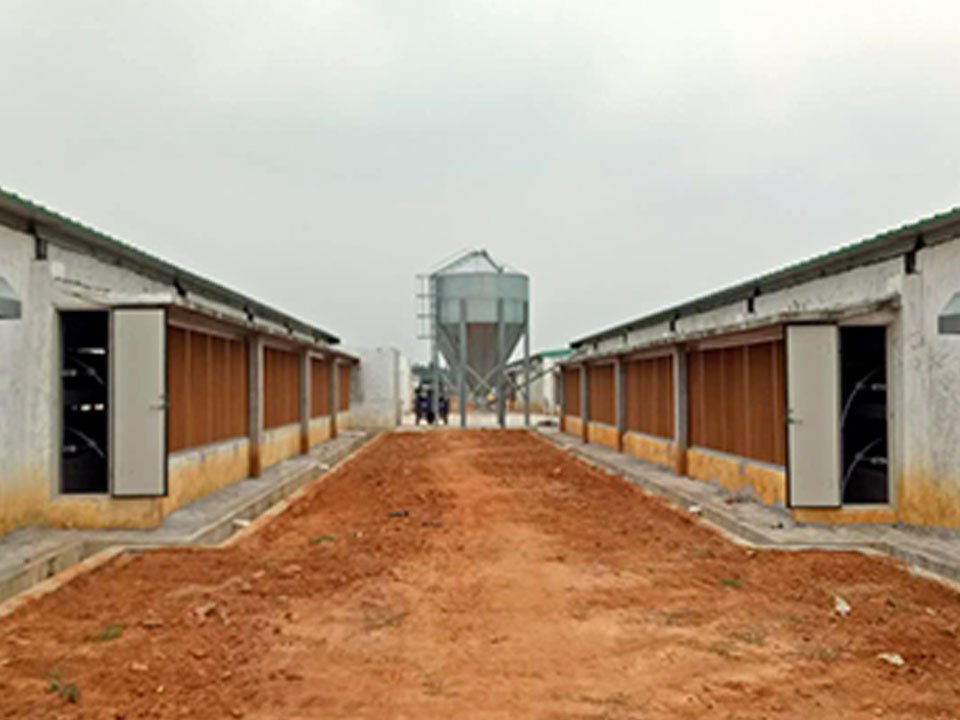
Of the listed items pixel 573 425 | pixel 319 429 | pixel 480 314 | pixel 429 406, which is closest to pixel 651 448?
pixel 319 429

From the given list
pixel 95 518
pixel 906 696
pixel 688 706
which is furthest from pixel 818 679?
pixel 95 518

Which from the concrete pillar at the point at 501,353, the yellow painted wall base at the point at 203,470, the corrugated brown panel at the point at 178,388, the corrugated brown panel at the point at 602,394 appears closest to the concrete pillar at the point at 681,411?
the corrugated brown panel at the point at 602,394

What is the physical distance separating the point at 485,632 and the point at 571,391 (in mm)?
24365

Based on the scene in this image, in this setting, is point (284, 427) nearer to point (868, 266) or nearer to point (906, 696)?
point (868, 266)

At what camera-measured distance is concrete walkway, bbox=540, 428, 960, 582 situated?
8375mm

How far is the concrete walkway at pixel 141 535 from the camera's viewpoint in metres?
7.65

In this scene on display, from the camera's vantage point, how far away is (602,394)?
2436cm

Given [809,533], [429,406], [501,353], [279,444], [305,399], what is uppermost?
[501,353]

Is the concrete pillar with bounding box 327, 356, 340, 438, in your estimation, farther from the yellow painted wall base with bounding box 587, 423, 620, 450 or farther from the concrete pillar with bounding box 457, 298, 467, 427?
the yellow painted wall base with bounding box 587, 423, 620, 450

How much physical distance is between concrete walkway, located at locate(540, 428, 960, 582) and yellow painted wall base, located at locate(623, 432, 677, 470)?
9.72ft

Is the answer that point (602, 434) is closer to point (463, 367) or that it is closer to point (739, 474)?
point (463, 367)

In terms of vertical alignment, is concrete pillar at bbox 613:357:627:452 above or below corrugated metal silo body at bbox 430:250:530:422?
below

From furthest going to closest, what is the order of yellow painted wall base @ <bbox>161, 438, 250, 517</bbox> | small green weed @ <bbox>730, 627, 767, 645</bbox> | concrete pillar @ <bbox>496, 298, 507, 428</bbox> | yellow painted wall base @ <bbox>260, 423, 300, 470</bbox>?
concrete pillar @ <bbox>496, 298, 507, 428</bbox>
yellow painted wall base @ <bbox>260, 423, 300, 470</bbox>
yellow painted wall base @ <bbox>161, 438, 250, 517</bbox>
small green weed @ <bbox>730, 627, 767, 645</bbox>

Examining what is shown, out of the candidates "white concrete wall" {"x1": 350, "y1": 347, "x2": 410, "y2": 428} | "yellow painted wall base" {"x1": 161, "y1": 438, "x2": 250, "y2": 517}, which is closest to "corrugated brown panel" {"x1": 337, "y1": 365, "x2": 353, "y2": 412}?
"white concrete wall" {"x1": 350, "y1": 347, "x2": 410, "y2": 428}
